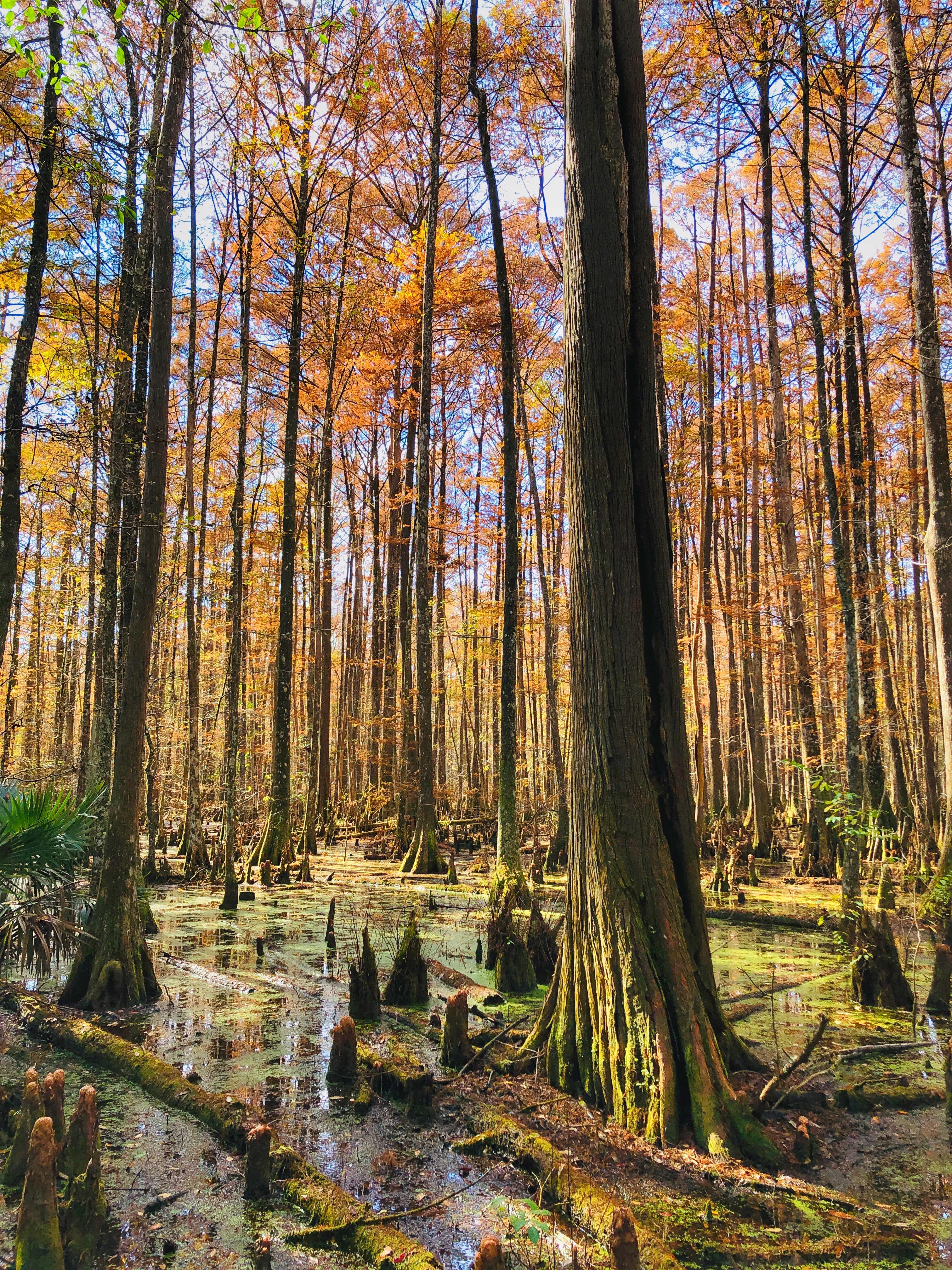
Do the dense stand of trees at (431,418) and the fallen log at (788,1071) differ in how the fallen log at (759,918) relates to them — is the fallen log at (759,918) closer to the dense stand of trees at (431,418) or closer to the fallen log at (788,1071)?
the dense stand of trees at (431,418)

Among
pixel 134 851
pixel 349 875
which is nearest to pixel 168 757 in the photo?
pixel 349 875

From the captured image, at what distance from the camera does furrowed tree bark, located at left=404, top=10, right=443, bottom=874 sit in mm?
11469

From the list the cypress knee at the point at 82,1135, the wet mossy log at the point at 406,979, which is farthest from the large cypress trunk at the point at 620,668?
the cypress knee at the point at 82,1135

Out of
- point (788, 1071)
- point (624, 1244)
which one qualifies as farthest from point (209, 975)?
point (624, 1244)

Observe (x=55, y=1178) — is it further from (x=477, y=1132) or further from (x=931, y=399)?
(x=931, y=399)

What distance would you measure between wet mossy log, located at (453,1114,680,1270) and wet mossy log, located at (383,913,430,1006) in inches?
84.2

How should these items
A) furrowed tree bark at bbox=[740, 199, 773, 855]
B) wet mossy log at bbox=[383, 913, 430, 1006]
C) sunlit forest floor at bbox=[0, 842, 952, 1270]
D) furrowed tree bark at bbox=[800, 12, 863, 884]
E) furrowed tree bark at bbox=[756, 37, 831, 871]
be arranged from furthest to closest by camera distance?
furrowed tree bark at bbox=[740, 199, 773, 855]
furrowed tree bark at bbox=[756, 37, 831, 871]
furrowed tree bark at bbox=[800, 12, 863, 884]
wet mossy log at bbox=[383, 913, 430, 1006]
sunlit forest floor at bbox=[0, 842, 952, 1270]

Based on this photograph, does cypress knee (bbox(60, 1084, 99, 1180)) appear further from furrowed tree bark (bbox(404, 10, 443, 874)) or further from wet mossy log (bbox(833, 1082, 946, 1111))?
furrowed tree bark (bbox(404, 10, 443, 874))

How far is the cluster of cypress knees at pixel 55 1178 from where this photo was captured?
229cm

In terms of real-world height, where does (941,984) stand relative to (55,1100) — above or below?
below

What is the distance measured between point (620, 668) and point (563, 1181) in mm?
2347

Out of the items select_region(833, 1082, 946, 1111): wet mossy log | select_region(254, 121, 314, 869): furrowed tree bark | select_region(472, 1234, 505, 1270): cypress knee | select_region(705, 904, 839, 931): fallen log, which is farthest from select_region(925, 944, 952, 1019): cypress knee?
select_region(254, 121, 314, 869): furrowed tree bark

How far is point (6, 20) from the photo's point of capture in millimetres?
4027

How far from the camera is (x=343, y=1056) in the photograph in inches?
165
